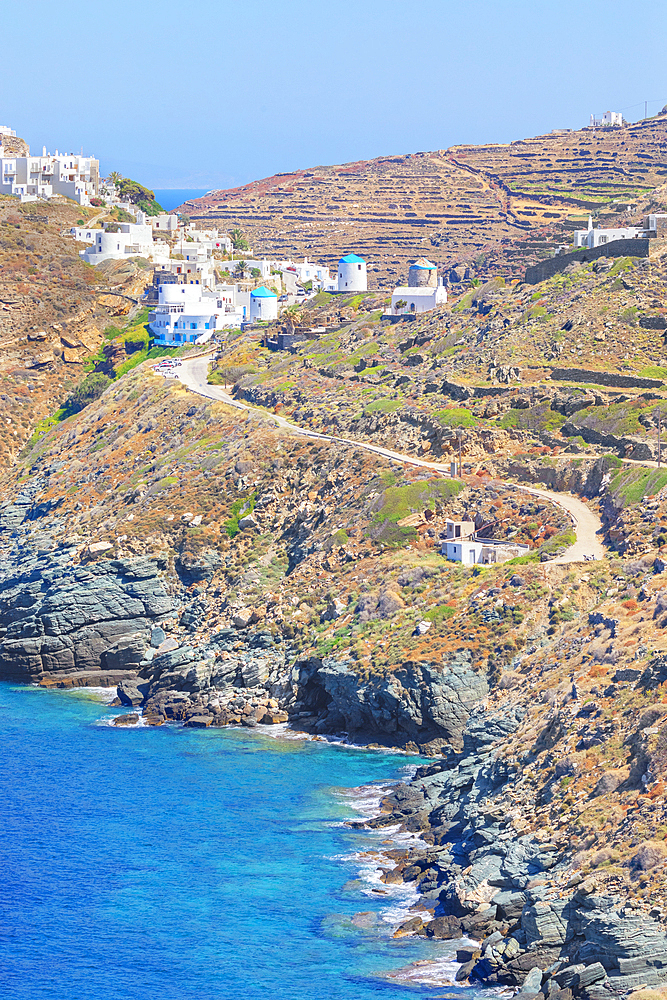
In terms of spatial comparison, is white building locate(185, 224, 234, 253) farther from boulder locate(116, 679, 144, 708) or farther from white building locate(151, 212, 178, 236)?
boulder locate(116, 679, 144, 708)

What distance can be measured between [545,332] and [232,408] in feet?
89.6

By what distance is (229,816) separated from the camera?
7294cm

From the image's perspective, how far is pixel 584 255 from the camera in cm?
12719

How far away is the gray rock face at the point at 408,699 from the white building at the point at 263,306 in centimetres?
7551

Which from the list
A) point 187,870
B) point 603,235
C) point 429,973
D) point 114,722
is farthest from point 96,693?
point 603,235

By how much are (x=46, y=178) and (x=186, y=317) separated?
149 feet

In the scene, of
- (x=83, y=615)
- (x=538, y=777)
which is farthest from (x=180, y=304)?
(x=538, y=777)

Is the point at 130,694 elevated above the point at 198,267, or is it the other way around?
the point at 198,267

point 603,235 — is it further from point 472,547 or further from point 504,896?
point 504,896

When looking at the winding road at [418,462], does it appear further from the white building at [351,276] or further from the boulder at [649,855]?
the boulder at [649,855]

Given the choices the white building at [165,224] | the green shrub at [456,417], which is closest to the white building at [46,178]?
the white building at [165,224]

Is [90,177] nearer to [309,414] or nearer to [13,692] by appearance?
[309,414]

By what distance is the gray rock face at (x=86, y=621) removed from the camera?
101 meters

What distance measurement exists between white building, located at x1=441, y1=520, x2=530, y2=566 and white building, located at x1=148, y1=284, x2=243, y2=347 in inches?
2675
